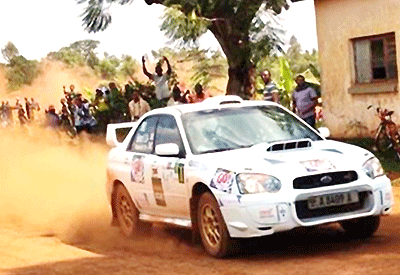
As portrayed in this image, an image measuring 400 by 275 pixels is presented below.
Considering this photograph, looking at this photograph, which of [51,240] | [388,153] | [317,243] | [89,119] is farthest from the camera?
[89,119]

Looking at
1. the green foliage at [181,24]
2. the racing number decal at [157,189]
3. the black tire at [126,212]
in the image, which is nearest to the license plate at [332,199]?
the racing number decal at [157,189]

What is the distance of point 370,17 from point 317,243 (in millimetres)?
9449

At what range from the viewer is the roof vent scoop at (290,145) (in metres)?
9.05

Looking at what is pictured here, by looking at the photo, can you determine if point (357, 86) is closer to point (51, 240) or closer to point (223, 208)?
point (51, 240)

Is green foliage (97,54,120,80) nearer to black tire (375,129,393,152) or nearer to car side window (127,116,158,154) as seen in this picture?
black tire (375,129,393,152)

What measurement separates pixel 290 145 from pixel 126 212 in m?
2.60

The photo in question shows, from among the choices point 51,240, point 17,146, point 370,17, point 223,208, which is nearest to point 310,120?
point 370,17

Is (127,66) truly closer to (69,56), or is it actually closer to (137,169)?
(69,56)

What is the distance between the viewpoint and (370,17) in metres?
17.9

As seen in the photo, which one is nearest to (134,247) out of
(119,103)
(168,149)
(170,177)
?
(170,177)

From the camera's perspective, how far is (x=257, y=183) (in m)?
8.42

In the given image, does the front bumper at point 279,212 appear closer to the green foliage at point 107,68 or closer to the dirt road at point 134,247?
the dirt road at point 134,247

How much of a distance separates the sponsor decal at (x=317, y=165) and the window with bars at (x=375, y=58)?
934cm

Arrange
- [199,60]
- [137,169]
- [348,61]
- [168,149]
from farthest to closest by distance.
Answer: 1. [199,60]
2. [348,61]
3. [137,169]
4. [168,149]
